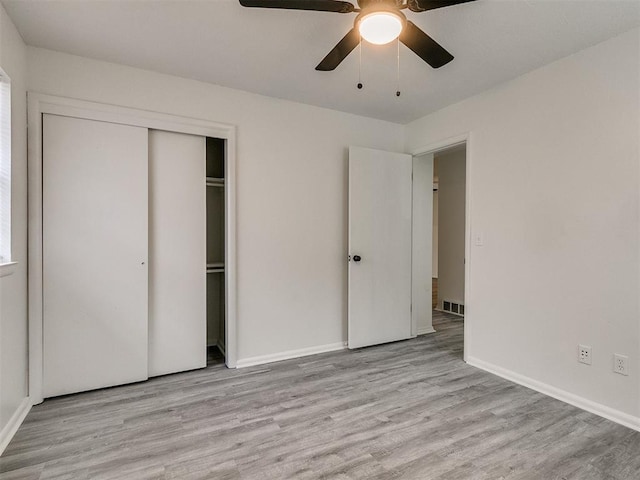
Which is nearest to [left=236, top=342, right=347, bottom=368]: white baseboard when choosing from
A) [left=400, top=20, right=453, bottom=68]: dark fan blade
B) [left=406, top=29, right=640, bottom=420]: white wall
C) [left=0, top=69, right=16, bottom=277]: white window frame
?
[left=406, top=29, right=640, bottom=420]: white wall

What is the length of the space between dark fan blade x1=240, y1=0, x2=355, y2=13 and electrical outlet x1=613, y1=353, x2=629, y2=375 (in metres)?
2.56

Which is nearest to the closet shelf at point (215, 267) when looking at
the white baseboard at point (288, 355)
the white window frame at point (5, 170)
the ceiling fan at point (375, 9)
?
the white baseboard at point (288, 355)

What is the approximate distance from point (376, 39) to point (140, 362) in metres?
2.74

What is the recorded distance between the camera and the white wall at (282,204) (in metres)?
2.93

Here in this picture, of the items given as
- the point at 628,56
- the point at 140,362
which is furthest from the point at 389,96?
the point at 140,362

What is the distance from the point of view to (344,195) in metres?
3.56

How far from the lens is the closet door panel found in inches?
110

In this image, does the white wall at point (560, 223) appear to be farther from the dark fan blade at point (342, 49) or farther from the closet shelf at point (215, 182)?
the closet shelf at point (215, 182)

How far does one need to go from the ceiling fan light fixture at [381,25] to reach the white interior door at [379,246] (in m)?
1.86

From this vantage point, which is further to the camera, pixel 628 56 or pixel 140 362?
pixel 140 362

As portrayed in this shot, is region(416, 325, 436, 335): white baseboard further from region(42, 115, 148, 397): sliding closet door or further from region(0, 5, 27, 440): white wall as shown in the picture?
region(0, 5, 27, 440): white wall

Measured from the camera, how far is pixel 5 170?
2021 millimetres

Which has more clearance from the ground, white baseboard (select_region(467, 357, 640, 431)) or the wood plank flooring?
white baseboard (select_region(467, 357, 640, 431))

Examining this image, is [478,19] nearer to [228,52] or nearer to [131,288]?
[228,52]
